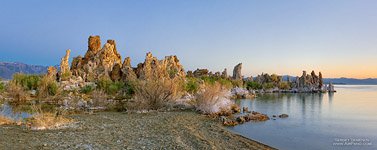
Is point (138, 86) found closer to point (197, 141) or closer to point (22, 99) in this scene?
point (197, 141)

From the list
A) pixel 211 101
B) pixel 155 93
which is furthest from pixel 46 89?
pixel 211 101

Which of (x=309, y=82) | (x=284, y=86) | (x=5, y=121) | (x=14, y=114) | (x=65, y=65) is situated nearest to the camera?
(x=5, y=121)

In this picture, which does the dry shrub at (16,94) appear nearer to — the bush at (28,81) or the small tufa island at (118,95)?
the small tufa island at (118,95)

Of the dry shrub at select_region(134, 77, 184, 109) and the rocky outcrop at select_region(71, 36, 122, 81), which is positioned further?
the rocky outcrop at select_region(71, 36, 122, 81)

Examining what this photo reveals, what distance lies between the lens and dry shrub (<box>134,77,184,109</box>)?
22.2 metres

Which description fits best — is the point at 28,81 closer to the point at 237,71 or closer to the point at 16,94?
the point at 16,94

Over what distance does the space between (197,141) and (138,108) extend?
11.2 meters

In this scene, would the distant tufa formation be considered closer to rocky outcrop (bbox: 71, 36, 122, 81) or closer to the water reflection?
rocky outcrop (bbox: 71, 36, 122, 81)

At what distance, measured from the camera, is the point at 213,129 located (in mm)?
14992

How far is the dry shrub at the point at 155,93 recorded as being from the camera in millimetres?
22172

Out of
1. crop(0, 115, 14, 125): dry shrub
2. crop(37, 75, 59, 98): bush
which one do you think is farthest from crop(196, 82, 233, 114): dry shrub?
crop(37, 75, 59, 98): bush

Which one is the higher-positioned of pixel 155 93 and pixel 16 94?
pixel 155 93

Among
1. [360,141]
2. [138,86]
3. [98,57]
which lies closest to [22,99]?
[138,86]

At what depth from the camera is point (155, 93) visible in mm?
22344
